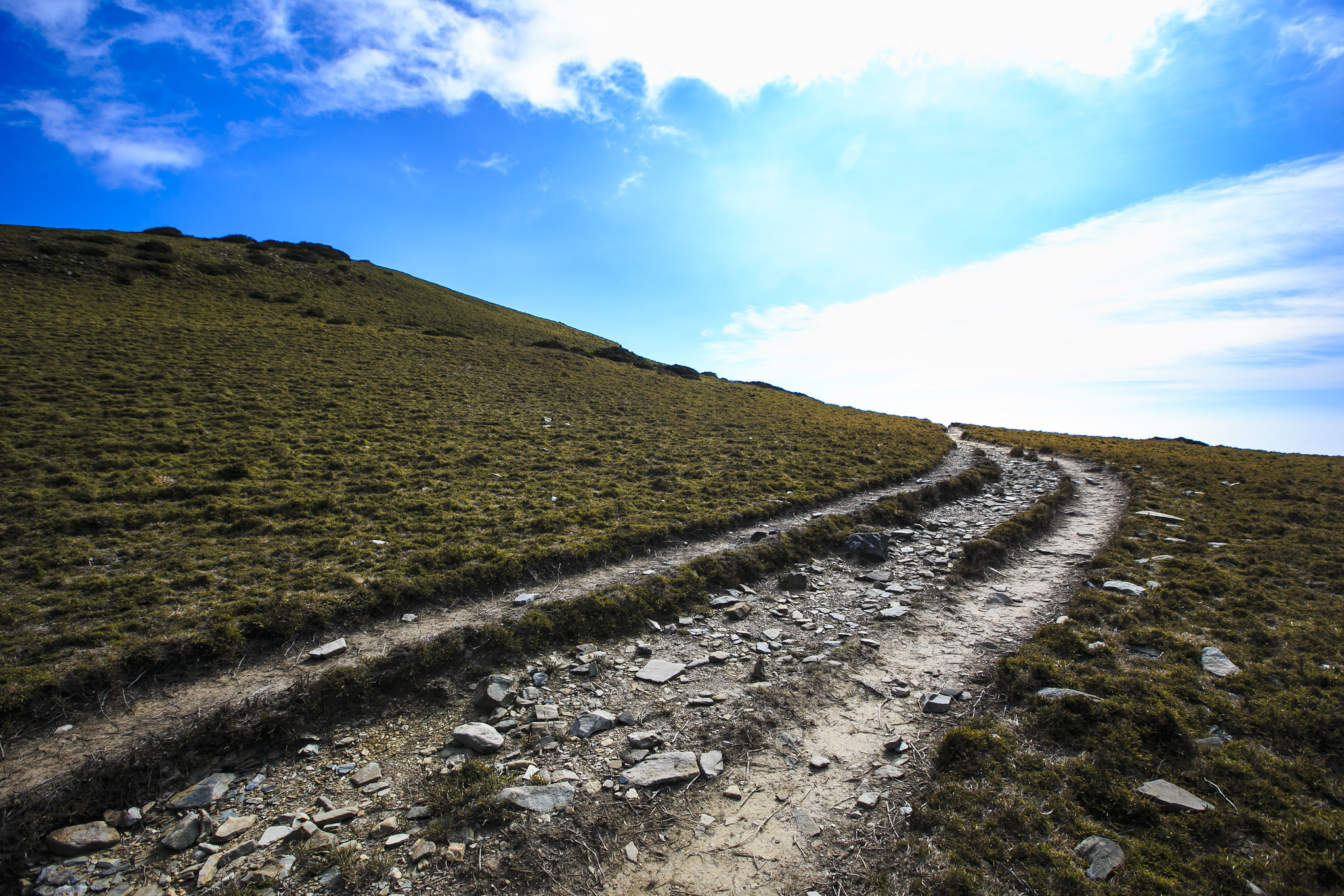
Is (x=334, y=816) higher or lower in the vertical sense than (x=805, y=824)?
lower

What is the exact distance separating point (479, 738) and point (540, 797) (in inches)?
56.9

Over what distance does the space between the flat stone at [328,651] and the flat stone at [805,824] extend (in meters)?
7.84

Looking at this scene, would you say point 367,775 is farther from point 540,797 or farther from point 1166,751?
point 1166,751

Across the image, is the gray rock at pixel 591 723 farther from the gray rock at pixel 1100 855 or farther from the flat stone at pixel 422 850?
the gray rock at pixel 1100 855

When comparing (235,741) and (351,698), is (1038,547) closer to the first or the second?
(351,698)

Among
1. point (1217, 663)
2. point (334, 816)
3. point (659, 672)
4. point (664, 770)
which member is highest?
point (1217, 663)

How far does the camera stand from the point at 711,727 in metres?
7.46

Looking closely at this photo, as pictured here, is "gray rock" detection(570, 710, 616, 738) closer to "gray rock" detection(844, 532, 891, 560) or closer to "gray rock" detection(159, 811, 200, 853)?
"gray rock" detection(159, 811, 200, 853)

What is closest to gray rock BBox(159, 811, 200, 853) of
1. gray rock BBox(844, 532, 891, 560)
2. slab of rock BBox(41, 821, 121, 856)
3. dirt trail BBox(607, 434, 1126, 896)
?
slab of rock BBox(41, 821, 121, 856)

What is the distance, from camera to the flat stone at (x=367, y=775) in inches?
251

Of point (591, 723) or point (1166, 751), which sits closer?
point (1166, 751)

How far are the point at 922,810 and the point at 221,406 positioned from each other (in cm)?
2888

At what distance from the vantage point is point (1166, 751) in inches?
248

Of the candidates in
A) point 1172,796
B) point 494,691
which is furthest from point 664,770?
point 1172,796
